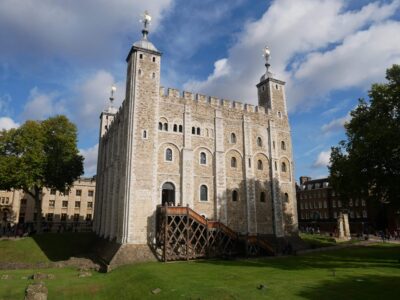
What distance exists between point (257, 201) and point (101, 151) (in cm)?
2360

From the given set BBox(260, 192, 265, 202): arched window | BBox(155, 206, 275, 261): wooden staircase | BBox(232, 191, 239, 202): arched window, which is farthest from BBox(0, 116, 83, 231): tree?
BBox(260, 192, 265, 202): arched window

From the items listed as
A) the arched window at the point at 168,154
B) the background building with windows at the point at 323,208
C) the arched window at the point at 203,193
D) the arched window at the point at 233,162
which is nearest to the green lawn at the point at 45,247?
the arched window at the point at 168,154

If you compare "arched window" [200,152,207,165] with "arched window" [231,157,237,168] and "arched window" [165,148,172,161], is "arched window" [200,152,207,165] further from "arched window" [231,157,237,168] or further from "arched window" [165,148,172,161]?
"arched window" [165,148,172,161]

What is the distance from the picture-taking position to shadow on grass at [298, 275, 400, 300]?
13.1m

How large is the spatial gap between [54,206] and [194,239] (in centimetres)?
4313

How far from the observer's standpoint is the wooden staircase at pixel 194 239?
26.8m

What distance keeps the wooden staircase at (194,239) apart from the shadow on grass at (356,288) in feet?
43.7

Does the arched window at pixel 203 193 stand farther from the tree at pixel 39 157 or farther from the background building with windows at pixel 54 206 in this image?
the background building with windows at pixel 54 206

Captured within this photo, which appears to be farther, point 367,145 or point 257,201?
point 257,201

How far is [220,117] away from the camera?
35.6 m

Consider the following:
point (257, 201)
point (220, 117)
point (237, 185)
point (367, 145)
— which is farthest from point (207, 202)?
point (367, 145)

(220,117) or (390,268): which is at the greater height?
(220,117)

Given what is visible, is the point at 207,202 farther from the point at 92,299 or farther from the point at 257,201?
the point at 92,299

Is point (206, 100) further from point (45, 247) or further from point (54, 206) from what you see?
point (54, 206)
